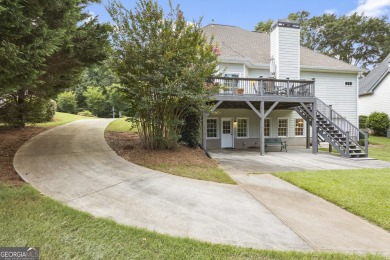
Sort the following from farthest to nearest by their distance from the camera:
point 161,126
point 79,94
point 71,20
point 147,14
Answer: point 79,94
point 161,126
point 147,14
point 71,20

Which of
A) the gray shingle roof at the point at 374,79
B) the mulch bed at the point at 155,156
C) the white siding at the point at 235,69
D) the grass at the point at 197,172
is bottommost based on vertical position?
the grass at the point at 197,172

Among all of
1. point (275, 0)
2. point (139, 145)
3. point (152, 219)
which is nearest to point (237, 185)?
point (152, 219)

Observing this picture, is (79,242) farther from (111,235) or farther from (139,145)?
(139,145)

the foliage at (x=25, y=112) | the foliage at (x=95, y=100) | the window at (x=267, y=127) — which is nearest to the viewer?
the foliage at (x=25, y=112)

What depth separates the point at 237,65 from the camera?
14.5m

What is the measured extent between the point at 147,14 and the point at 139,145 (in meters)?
4.83

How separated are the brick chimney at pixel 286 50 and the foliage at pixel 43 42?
10.5m

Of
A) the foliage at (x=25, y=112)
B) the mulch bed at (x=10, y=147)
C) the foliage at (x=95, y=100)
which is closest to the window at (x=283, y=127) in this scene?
the foliage at (x=25, y=112)

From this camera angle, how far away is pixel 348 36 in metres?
34.0

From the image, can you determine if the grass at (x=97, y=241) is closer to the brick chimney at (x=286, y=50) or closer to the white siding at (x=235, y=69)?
the white siding at (x=235, y=69)

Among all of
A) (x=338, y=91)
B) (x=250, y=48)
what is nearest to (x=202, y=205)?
(x=250, y=48)

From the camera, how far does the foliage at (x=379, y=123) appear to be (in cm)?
2058

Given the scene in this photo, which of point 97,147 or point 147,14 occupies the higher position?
point 147,14

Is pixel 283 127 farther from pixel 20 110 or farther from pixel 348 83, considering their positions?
pixel 20 110
